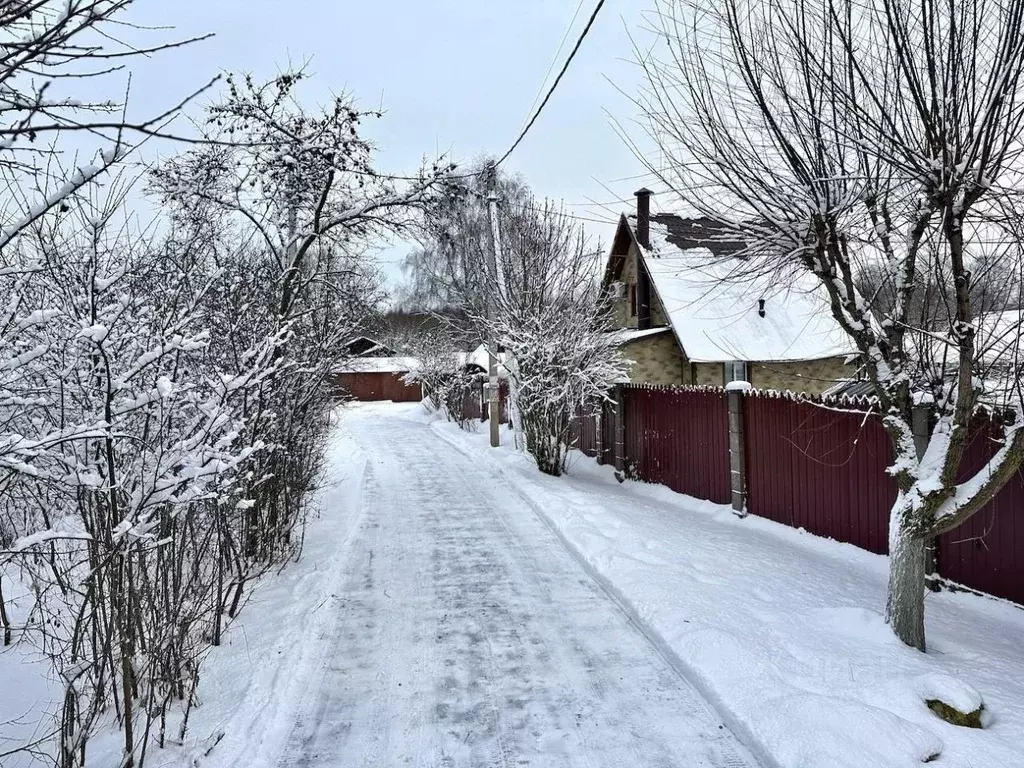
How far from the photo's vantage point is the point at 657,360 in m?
18.5

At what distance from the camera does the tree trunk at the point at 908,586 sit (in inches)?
181

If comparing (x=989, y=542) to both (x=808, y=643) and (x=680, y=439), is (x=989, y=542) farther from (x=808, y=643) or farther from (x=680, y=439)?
(x=680, y=439)

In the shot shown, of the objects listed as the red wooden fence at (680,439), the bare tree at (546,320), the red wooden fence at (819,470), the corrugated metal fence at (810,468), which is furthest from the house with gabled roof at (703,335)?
the red wooden fence at (819,470)

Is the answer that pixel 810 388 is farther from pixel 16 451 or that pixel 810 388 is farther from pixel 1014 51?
pixel 16 451

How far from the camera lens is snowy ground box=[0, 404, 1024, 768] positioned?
11.7 ft

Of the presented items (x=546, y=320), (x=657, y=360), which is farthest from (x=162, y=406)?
(x=657, y=360)

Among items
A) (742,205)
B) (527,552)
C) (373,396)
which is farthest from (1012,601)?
(373,396)

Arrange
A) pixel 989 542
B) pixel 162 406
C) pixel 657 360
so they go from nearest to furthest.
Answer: pixel 162 406 → pixel 989 542 → pixel 657 360

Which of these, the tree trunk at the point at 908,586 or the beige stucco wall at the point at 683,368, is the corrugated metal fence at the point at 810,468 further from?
the beige stucco wall at the point at 683,368

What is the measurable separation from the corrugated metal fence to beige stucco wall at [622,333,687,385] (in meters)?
5.61

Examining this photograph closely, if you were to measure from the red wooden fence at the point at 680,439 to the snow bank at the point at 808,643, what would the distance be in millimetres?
1525

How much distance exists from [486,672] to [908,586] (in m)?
2.80

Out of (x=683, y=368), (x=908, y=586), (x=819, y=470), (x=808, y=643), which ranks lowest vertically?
(x=808, y=643)

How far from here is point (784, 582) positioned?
6102mm
